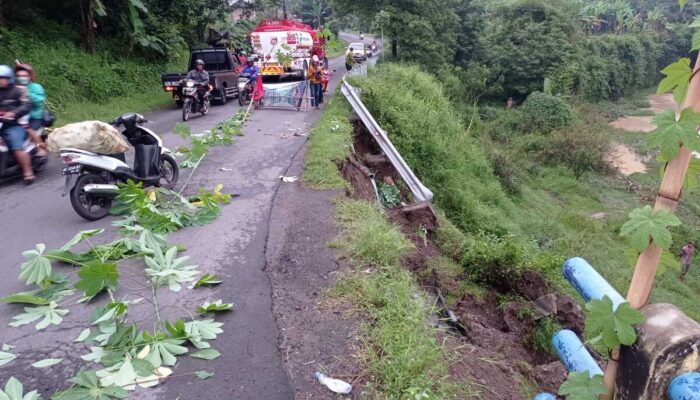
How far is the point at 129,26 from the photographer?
16.8 meters

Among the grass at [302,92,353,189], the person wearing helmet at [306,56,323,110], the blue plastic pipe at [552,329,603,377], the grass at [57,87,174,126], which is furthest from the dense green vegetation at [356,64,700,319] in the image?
the grass at [57,87,174,126]

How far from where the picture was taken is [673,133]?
5.23ft

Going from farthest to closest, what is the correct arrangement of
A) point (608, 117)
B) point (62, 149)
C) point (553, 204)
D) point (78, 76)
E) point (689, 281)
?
point (608, 117), point (553, 204), point (689, 281), point (78, 76), point (62, 149)

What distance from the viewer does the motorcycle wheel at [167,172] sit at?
284 inches

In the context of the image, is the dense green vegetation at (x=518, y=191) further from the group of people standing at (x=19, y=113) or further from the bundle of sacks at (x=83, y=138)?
the group of people standing at (x=19, y=113)

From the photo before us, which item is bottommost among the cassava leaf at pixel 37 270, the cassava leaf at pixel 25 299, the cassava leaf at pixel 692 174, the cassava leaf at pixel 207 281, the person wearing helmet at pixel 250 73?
the cassava leaf at pixel 207 281

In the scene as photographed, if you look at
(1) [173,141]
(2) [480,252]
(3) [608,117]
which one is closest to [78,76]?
(1) [173,141]

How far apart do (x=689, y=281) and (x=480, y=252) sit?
1196 cm

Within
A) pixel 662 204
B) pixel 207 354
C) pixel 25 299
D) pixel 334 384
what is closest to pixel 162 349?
pixel 207 354

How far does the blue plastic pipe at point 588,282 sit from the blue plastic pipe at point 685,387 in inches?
12.6

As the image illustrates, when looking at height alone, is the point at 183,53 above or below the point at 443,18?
below

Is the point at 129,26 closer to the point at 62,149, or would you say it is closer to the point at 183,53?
the point at 183,53

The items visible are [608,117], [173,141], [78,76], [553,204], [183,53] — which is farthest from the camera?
[608,117]

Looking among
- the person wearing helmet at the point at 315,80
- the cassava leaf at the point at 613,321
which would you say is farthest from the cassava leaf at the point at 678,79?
the person wearing helmet at the point at 315,80
